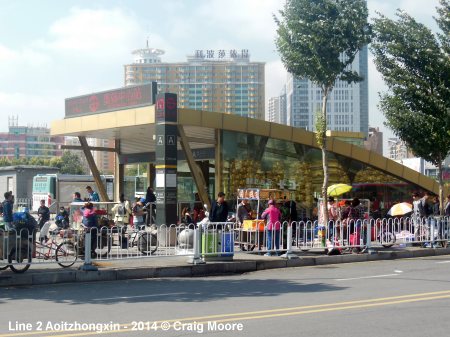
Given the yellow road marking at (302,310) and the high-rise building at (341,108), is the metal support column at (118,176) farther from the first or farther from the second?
the high-rise building at (341,108)

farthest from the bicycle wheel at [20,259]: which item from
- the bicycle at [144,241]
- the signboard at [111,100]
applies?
the signboard at [111,100]

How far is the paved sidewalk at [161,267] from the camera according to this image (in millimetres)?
13242

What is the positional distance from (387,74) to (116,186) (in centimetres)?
1511

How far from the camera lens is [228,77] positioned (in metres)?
168

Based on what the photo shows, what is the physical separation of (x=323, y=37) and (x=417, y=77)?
5147mm

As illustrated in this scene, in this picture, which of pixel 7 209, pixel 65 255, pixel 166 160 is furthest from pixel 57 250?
pixel 166 160

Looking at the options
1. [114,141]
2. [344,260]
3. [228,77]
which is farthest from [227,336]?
[228,77]

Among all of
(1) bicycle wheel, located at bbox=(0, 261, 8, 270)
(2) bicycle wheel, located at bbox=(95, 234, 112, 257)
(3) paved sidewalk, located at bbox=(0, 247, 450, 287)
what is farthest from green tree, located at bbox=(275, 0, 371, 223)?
(1) bicycle wheel, located at bbox=(0, 261, 8, 270)

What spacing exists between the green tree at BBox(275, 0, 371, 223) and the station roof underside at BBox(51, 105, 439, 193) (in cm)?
550

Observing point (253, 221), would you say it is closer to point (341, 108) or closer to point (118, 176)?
point (118, 176)

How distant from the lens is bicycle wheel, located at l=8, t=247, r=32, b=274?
13477 millimetres

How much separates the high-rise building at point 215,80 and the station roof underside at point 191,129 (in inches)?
5413

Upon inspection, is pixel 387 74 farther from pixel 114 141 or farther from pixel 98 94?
pixel 114 141

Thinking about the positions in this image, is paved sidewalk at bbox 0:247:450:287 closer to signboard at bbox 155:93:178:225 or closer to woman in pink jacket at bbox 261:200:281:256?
woman in pink jacket at bbox 261:200:281:256
